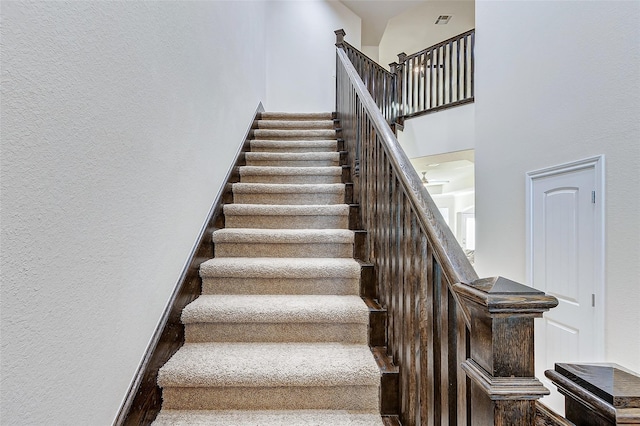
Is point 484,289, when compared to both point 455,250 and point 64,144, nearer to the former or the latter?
point 455,250

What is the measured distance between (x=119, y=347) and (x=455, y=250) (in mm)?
1093

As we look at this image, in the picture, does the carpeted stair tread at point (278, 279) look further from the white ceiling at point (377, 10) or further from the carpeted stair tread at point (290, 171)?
the white ceiling at point (377, 10)

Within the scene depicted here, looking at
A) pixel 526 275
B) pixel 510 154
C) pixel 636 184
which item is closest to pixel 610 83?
pixel 636 184

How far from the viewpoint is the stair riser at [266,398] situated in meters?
1.30

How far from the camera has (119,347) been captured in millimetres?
1062

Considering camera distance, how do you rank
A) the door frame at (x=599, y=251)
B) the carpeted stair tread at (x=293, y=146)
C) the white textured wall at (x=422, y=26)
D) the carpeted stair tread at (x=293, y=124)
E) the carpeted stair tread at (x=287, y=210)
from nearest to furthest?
1. the door frame at (x=599, y=251)
2. the carpeted stair tread at (x=287, y=210)
3. the carpeted stair tread at (x=293, y=146)
4. the carpeted stair tread at (x=293, y=124)
5. the white textured wall at (x=422, y=26)

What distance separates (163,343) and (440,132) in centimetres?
450

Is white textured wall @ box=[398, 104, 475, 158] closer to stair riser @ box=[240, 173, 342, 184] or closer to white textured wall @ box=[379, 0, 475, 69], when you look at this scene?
white textured wall @ box=[379, 0, 475, 69]

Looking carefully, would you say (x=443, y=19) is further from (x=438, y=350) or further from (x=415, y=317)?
(x=438, y=350)

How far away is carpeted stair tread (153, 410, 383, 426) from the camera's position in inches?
47.7

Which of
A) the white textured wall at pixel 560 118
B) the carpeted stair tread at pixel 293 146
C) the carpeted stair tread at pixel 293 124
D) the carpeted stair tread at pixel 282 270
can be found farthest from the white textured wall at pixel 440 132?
the carpeted stair tread at pixel 282 270

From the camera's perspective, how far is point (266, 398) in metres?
1.31

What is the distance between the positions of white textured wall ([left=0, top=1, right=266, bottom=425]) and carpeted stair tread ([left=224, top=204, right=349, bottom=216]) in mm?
681

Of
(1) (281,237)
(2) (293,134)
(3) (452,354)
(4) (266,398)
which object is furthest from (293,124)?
(3) (452,354)
